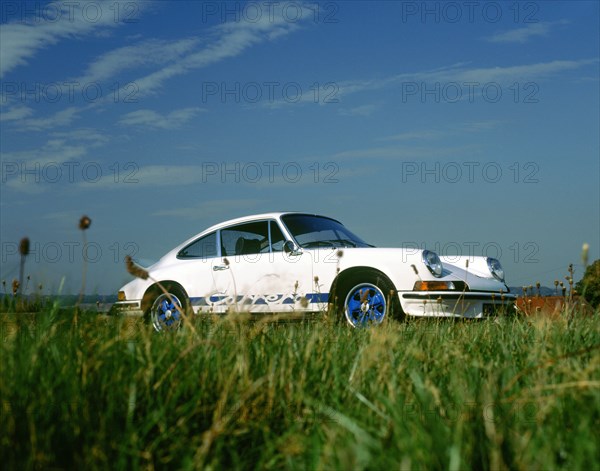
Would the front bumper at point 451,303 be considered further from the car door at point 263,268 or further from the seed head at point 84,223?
the seed head at point 84,223

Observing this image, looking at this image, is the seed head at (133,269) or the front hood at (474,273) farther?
the front hood at (474,273)

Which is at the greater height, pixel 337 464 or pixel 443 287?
pixel 443 287

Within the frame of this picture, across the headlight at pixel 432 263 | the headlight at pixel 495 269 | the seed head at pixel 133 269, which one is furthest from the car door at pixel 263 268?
the seed head at pixel 133 269

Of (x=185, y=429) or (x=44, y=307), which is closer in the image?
(x=185, y=429)

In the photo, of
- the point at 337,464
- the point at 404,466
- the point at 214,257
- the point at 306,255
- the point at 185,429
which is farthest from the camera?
the point at 214,257

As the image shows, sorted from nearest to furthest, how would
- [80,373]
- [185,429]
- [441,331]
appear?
[185,429] → [80,373] → [441,331]

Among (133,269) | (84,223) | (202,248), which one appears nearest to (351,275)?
(202,248)

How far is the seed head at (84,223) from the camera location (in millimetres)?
2523

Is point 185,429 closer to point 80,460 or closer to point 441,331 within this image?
point 80,460

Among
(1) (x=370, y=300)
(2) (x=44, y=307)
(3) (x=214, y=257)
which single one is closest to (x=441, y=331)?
(1) (x=370, y=300)

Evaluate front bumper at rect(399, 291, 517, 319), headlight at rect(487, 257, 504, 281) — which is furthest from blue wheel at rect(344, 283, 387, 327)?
headlight at rect(487, 257, 504, 281)

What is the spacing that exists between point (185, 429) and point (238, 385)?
0.37 meters

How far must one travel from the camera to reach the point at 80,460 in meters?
2.00

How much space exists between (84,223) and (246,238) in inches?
227
